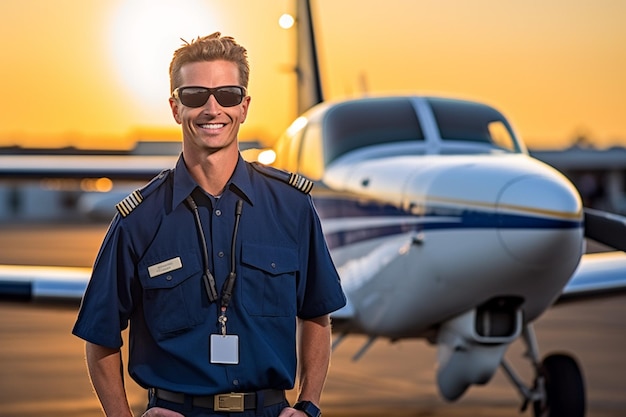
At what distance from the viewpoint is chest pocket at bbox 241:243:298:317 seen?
288 centimetres

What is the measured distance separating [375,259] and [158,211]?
4.80 meters

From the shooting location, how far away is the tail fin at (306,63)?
13.7 metres

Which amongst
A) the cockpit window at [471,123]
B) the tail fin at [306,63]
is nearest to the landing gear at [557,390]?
the cockpit window at [471,123]

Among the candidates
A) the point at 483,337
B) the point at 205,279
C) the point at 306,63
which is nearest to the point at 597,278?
the point at 483,337

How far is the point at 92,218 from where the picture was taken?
2291 inches

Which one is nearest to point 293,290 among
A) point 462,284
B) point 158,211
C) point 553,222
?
point 158,211

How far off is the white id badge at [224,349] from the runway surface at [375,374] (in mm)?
5318

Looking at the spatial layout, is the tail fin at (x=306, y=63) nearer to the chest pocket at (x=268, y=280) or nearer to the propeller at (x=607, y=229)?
the propeller at (x=607, y=229)

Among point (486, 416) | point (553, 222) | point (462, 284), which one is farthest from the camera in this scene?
point (486, 416)

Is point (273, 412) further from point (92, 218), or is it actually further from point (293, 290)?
point (92, 218)

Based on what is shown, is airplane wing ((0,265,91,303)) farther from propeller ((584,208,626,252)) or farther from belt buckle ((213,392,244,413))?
belt buckle ((213,392,244,413))

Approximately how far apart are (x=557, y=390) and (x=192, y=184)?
5047mm

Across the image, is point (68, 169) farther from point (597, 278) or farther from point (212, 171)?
point (212, 171)

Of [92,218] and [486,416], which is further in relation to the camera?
[92,218]
